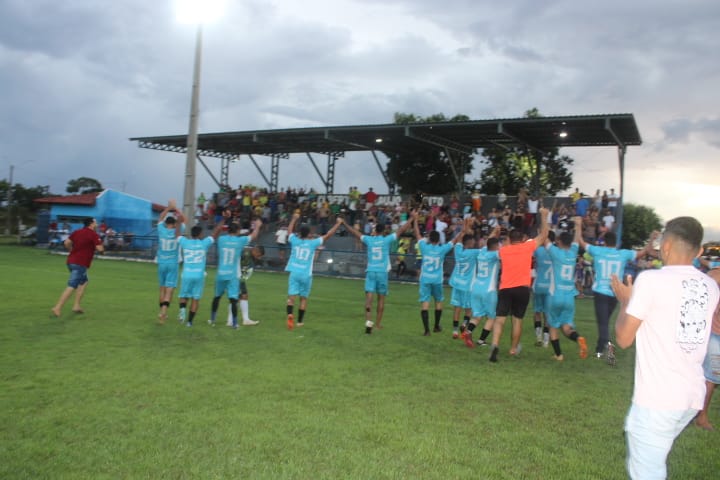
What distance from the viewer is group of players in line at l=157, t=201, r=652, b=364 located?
27.7 ft

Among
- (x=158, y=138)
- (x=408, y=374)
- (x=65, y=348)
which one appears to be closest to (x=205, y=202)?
(x=158, y=138)

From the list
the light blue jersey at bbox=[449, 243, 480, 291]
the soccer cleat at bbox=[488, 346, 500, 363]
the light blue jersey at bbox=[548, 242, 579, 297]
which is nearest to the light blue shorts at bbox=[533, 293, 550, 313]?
the light blue jersey at bbox=[548, 242, 579, 297]

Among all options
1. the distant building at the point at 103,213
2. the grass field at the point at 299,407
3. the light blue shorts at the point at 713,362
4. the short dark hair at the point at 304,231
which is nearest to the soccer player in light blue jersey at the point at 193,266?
the grass field at the point at 299,407

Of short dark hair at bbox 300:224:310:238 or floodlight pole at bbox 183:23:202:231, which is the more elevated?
floodlight pole at bbox 183:23:202:231

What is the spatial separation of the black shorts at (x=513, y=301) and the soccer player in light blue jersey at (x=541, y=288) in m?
1.53

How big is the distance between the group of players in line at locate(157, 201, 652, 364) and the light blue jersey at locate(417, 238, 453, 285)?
0.06ft

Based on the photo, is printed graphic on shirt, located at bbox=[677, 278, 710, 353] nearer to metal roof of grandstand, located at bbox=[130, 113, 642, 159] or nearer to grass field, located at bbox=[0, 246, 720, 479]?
grass field, located at bbox=[0, 246, 720, 479]

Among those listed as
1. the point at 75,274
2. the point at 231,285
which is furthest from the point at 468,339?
the point at 75,274

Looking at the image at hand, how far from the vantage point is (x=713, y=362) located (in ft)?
17.9

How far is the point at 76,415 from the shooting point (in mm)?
5242

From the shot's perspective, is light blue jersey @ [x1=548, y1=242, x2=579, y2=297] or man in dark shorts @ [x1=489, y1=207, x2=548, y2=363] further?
light blue jersey @ [x1=548, y1=242, x2=579, y2=297]

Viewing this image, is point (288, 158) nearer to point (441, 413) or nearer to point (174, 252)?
point (174, 252)

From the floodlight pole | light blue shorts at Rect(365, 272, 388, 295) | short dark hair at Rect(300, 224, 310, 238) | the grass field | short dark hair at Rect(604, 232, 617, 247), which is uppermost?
the floodlight pole

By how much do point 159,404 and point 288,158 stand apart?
31.8 meters
